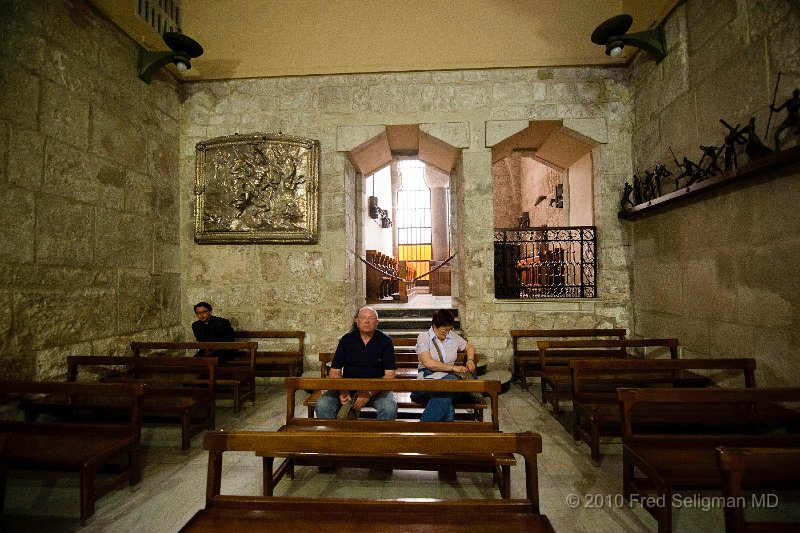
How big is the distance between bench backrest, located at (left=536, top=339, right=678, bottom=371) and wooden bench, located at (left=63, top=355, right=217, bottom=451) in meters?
2.94

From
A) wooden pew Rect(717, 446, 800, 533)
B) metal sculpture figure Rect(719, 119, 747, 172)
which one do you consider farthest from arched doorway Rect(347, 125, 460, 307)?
wooden pew Rect(717, 446, 800, 533)

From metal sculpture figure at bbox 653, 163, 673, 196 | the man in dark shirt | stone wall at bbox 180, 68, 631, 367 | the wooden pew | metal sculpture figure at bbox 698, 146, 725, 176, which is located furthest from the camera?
stone wall at bbox 180, 68, 631, 367

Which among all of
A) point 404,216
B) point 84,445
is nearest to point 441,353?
point 84,445

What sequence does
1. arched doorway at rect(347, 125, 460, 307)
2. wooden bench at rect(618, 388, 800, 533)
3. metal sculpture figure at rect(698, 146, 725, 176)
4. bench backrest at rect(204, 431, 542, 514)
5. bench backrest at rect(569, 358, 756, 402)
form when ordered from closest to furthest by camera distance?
bench backrest at rect(204, 431, 542, 514) < wooden bench at rect(618, 388, 800, 533) < bench backrest at rect(569, 358, 756, 402) < metal sculpture figure at rect(698, 146, 725, 176) < arched doorway at rect(347, 125, 460, 307)

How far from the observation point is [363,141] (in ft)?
16.3

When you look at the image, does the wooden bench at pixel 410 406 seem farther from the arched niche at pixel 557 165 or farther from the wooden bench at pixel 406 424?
the arched niche at pixel 557 165

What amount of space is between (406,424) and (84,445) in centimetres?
184

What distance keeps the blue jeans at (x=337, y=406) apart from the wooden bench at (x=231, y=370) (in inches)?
52.0

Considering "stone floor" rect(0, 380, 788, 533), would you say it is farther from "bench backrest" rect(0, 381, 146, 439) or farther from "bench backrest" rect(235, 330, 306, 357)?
"bench backrest" rect(235, 330, 306, 357)

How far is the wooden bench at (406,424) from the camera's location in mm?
2051

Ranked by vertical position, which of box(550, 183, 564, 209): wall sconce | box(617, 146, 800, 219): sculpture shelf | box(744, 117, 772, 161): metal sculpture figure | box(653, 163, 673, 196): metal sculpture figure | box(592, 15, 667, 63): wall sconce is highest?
box(592, 15, 667, 63): wall sconce

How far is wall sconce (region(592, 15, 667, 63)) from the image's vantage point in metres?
3.74

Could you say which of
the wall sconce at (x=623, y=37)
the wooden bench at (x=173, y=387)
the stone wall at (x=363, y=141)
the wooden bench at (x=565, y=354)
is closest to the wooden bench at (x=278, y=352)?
the stone wall at (x=363, y=141)

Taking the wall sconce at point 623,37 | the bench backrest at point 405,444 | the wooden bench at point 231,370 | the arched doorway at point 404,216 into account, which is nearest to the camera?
the bench backrest at point 405,444
